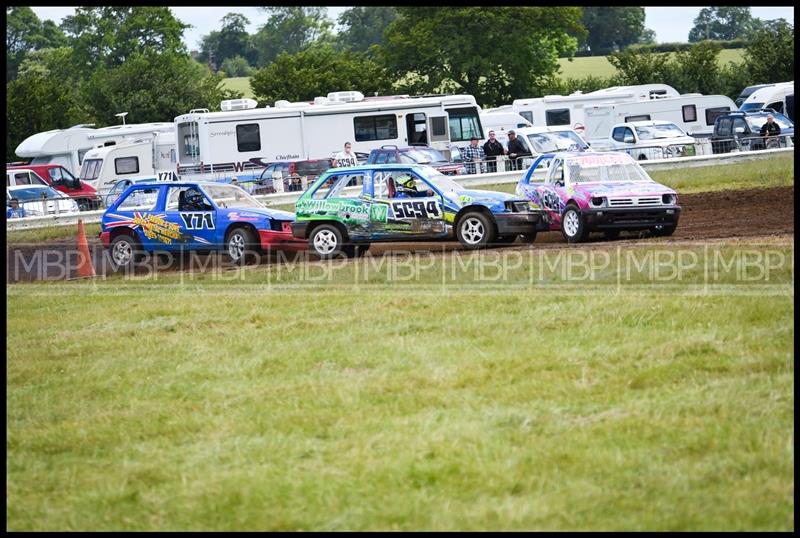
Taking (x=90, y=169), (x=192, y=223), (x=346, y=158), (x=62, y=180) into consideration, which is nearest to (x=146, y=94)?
(x=90, y=169)

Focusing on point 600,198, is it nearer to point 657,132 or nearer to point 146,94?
point 657,132

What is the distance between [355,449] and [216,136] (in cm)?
2753

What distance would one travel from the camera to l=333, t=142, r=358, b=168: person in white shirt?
32.0 m

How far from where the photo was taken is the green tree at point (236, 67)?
5384 inches

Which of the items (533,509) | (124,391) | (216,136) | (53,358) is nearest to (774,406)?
(533,509)

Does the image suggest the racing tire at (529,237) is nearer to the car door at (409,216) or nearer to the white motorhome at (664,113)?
the car door at (409,216)

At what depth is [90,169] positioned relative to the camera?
3934 centimetres

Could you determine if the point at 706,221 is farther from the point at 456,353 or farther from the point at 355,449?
the point at 355,449

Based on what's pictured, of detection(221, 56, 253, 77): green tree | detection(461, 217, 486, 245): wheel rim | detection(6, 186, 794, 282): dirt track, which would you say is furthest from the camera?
detection(221, 56, 253, 77): green tree

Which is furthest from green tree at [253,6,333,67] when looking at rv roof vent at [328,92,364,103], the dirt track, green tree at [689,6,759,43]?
the dirt track

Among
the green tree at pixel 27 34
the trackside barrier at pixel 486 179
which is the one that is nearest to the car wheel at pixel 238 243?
the trackside barrier at pixel 486 179

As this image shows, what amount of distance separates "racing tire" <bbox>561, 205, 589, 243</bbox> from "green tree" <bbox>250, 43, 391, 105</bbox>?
42.6 meters

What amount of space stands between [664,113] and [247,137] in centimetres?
1525

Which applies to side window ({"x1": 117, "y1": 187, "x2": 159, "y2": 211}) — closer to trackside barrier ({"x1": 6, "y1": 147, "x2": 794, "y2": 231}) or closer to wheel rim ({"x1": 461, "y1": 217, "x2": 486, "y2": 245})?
wheel rim ({"x1": 461, "y1": 217, "x2": 486, "y2": 245})
